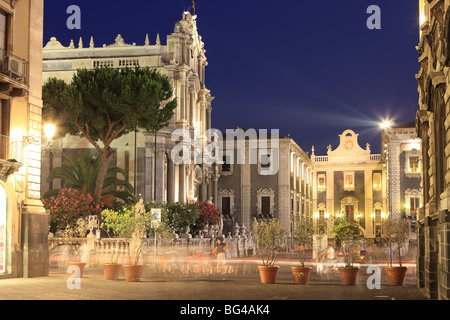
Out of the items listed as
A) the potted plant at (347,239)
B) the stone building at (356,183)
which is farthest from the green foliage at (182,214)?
the stone building at (356,183)

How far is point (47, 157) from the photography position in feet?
170

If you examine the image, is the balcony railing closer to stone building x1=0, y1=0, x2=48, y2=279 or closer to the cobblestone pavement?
stone building x1=0, y1=0, x2=48, y2=279

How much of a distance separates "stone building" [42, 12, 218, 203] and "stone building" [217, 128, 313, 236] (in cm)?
1334

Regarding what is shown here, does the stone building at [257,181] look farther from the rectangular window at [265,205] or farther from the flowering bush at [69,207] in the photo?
the flowering bush at [69,207]

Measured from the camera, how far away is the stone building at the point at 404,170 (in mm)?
62969

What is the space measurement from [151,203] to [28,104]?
2499 centimetres

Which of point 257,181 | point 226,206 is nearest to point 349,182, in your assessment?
point 257,181

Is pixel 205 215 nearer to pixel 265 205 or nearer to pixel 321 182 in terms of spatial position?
pixel 265 205

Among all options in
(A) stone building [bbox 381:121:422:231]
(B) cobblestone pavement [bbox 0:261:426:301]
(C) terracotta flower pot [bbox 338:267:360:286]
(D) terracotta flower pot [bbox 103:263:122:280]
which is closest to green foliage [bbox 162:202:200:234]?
(A) stone building [bbox 381:121:422:231]

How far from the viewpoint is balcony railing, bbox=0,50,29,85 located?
21984mm

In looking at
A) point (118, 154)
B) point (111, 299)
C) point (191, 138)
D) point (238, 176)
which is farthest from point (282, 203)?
point (111, 299)

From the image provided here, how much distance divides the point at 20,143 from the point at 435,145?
13.9m

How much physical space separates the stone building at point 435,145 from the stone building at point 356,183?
67.4 metres
